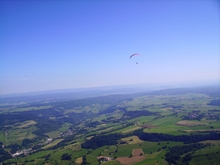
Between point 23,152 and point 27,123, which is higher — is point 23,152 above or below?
below

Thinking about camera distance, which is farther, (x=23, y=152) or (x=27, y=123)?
(x=27, y=123)

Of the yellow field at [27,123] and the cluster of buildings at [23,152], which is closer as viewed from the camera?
the cluster of buildings at [23,152]

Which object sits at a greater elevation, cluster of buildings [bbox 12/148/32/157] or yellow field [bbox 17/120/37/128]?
yellow field [bbox 17/120/37/128]

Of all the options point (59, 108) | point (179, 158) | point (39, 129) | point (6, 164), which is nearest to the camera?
point (179, 158)

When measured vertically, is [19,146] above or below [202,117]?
below

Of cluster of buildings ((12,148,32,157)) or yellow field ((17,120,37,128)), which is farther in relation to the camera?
yellow field ((17,120,37,128))

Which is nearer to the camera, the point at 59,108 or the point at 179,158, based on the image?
the point at 179,158

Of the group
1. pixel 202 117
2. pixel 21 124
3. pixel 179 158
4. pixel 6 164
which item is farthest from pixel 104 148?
pixel 21 124

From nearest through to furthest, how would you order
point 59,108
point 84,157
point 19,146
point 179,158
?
point 179,158, point 84,157, point 19,146, point 59,108

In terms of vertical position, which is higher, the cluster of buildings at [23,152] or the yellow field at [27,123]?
the yellow field at [27,123]

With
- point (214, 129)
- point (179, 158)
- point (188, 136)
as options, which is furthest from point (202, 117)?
point (179, 158)

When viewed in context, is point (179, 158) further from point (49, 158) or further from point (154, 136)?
point (49, 158)
